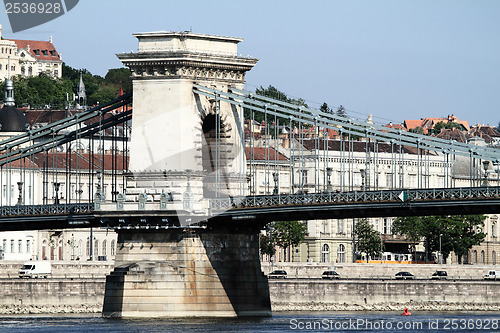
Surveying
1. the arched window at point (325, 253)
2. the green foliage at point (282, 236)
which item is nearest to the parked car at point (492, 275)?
the green foliage at point (282, 236)

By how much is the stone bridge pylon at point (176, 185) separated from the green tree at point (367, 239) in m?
58.0

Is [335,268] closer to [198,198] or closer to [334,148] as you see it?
[334,148]

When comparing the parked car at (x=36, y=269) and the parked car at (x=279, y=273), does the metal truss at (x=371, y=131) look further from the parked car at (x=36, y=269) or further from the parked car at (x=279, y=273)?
the parked car at (x=36, y=269)

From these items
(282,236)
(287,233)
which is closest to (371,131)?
(282,236)

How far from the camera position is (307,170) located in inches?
6112

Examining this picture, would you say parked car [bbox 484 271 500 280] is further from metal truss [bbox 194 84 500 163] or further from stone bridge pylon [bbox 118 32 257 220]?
stone bridge pylon [bbox 118 32 257 220]

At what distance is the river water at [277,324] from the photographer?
91.2m

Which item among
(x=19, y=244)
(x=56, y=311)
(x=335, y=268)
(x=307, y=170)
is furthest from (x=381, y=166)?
(x=56, y=311)

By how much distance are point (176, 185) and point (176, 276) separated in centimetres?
495

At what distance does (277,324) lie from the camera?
315 feet

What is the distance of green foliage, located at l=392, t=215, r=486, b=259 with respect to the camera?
156000mm

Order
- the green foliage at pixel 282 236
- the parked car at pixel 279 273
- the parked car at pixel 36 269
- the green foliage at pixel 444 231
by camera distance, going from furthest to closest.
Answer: the green foliage at pixel 444 231 → the green foliage at pixel 282 236 → the parked car at pixel 279 273 → the parked car at pixel 36 269

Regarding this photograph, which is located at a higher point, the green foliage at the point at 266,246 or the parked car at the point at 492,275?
the green foliage at the point at 266,246

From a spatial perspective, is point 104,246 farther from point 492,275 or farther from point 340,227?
point 492,275
